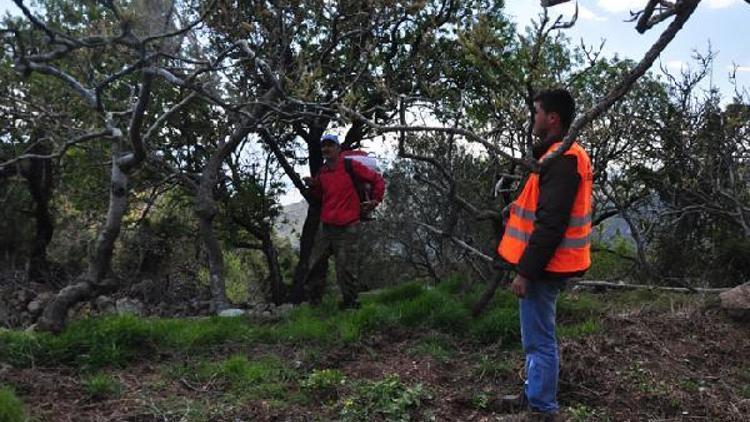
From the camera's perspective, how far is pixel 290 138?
1067 centimetres

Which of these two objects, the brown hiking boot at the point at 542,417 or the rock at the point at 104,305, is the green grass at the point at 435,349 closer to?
the brown hiking boot at the point at 542,417

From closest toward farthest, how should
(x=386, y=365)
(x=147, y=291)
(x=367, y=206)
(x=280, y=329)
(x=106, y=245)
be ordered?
(x=386, y=365) → (x=106, y=245) → (x=280, y=329) → (x=367, y=206) → (x=147, y=291)

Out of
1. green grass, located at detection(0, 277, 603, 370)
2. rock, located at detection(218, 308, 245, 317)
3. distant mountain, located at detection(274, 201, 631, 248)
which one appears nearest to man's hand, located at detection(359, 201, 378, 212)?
green grass, located at detection(0, 277, 603, 370)

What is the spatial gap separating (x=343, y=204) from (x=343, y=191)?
142mm

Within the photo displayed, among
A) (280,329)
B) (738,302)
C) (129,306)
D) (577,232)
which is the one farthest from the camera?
(129,306)

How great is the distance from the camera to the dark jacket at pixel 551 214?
3.67 meters

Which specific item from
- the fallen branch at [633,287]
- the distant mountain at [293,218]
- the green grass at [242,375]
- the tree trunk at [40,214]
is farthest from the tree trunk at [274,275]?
the green grass at [242,375]

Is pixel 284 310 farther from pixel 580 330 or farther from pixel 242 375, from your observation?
pixel 580 330

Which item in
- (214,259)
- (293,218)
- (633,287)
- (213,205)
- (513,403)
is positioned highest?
(213,205)

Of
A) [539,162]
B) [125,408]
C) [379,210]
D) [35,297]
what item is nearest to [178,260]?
[35,297]

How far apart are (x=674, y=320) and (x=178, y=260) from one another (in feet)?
26.9

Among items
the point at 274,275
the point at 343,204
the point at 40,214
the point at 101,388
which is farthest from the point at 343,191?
the point at 40,214

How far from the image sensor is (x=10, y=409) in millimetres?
3898

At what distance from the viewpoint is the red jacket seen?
708cm
